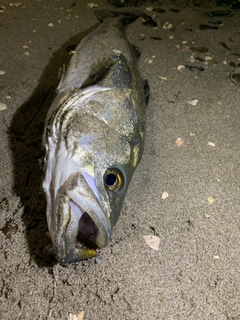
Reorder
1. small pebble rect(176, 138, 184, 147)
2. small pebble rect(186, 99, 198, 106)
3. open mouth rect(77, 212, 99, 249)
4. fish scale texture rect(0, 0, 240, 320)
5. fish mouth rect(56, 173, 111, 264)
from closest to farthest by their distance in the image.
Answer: fish mouth rect(56, 173, 111, 264) < open mouth rect(77, 212, 99, 249) < fish scale texture rect(0, 0, 240, 320) < small pebble rect(176, 138, 184, 147) < small pebble rect(186, 99, 198, 106)

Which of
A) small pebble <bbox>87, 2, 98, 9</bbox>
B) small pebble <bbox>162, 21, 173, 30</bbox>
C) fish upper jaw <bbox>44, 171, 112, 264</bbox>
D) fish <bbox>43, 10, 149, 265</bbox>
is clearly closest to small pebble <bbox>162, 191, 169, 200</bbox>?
fish <bbox>43, 10, 149, 265</bbox>

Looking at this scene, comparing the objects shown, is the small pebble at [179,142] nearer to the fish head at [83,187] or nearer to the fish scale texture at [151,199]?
the fish scale texture at [151,199]

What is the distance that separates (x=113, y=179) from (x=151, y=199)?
0.55 m

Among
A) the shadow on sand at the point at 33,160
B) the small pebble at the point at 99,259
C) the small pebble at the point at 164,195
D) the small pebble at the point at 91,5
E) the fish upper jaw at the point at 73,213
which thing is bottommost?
the small pebble at the point at 99,259

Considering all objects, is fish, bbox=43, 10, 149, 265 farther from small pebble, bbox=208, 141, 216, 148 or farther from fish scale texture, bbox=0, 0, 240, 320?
small pebble, bbox=208, 141, 216, 148

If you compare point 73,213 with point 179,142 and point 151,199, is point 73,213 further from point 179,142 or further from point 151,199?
point 179,142

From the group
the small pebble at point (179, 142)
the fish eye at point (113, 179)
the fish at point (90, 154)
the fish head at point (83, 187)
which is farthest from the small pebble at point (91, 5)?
the fish eye at point (113, 179)

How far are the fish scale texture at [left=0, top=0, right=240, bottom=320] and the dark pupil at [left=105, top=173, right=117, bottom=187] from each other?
0.43 m

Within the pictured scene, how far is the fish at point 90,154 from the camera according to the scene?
1440 mm

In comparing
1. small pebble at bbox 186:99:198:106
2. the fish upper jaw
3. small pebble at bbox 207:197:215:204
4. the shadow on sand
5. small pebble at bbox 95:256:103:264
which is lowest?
small pebble at bbox 207:197:215:204

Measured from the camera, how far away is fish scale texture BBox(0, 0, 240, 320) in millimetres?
1666

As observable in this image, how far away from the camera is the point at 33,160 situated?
2125mm

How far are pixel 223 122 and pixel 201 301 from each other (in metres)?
1.34

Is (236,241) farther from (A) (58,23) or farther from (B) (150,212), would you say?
(A) (58,23)
